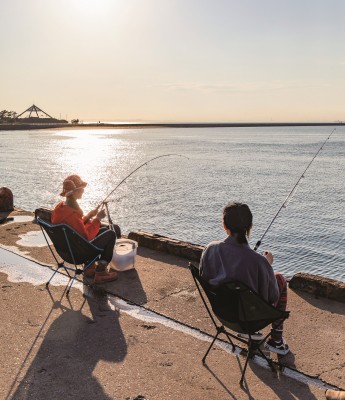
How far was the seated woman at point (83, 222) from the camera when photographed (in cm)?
529

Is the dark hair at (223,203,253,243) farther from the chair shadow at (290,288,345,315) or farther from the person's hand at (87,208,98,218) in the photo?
the person's hand at (87,208,98,218)

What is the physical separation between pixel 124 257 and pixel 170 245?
977 mm

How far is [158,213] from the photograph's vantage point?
20.8 meters

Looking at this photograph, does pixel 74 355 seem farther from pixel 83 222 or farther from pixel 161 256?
pixel 161 256

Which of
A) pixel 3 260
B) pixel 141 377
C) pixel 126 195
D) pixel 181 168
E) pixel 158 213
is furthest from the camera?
pixel 181 168

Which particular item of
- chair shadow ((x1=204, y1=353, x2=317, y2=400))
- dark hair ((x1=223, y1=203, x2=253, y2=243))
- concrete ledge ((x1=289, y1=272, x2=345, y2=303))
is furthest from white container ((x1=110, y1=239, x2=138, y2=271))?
dark hair ((x1=223, y1=203, x2=253, y2=243))

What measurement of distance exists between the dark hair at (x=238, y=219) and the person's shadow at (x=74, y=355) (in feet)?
Result: 4.99

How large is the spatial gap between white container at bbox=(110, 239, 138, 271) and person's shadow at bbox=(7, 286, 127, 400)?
1.07 m

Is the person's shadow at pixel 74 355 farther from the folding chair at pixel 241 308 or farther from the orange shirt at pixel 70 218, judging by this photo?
the folding chair at pixel 241 308

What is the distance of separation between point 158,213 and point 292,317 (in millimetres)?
16210

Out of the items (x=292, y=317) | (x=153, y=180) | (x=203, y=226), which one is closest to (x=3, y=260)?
(x=292, y=317)

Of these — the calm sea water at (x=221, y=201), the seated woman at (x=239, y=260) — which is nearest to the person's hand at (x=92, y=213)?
the seated woman at (x=239, y=260)

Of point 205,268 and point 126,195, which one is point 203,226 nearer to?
point 126,195

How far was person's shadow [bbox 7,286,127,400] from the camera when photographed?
343 centimetres
